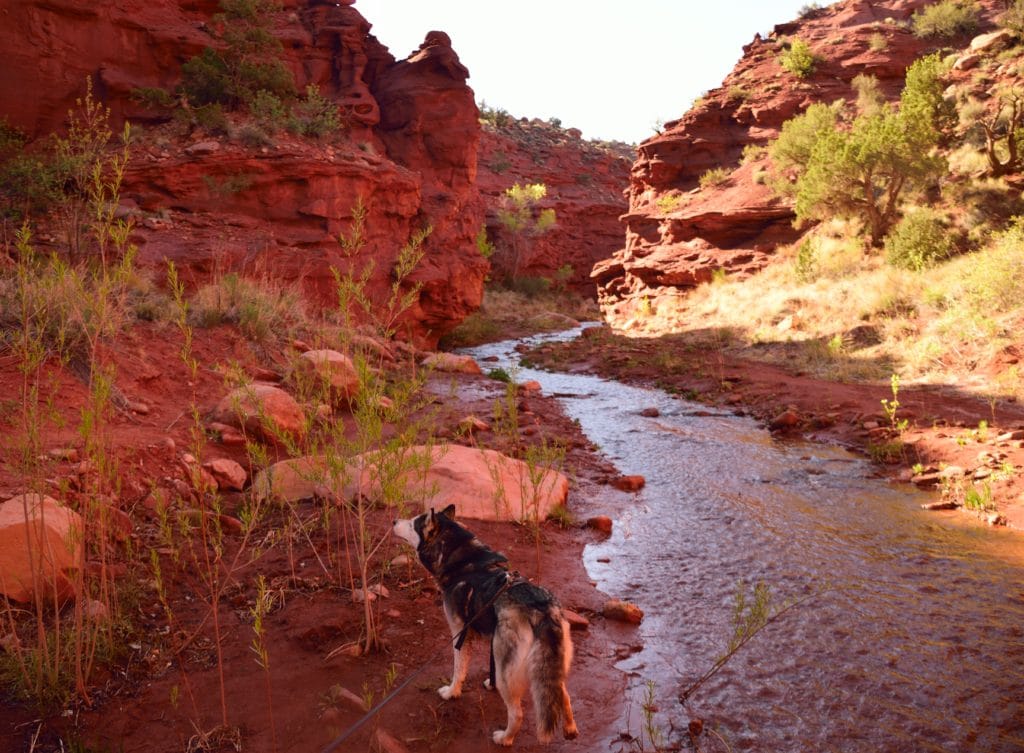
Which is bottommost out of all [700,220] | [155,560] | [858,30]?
[155,560]

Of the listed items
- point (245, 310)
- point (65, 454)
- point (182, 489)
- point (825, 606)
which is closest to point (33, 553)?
point (65, 454)

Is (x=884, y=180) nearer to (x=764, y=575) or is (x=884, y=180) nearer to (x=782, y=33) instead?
(x=782, y=33)

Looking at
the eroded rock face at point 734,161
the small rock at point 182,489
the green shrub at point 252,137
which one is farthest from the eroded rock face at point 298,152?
the eroded rock face at point 734,161

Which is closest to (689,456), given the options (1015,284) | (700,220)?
(1015,284)

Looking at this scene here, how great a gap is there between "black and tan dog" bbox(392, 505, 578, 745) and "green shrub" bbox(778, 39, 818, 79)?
3054cm

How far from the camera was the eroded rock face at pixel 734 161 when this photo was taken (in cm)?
2436

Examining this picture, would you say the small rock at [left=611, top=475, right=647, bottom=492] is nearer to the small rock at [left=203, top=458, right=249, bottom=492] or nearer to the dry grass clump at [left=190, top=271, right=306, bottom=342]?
the small rock at [left=203, top=458, right=249, bottom=492]

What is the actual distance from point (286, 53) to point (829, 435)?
19409 mm

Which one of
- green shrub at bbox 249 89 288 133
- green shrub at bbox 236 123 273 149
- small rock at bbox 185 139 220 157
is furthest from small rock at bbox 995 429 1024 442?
green shrub at bbox 249 89 288 133

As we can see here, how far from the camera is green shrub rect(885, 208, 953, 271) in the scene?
1484 centimetres

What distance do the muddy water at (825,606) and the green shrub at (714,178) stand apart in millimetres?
22941

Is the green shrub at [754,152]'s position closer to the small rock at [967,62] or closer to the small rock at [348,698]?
the small rock at [967,62]

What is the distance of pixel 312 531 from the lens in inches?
177

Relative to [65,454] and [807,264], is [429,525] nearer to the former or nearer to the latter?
[65,454]
